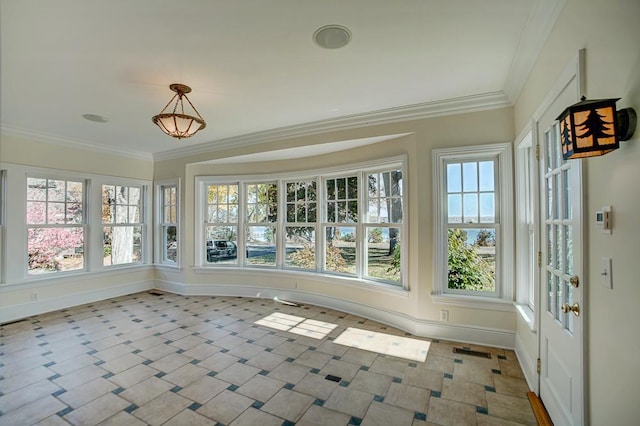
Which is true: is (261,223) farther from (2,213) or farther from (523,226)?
(523,226)

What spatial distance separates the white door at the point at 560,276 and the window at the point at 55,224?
644 cm

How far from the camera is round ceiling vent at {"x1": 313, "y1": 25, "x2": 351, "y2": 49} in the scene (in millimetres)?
2184

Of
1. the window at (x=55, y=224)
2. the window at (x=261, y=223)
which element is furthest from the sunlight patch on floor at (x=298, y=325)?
the window at (x=55, y=224)

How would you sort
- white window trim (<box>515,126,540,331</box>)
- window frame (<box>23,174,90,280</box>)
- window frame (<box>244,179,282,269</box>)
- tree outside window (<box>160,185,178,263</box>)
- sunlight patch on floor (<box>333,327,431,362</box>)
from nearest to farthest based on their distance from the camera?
white window trim (<box>515,126,540,331</box>), sunlight patch on floor (<box>333,327,431,362</box>), window frame (<box>23,174,90,280</box>), window frame (<box>244,179,282,269</box>), tree outside window (<box>160,185,178,263</box>)

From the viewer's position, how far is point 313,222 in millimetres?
5086

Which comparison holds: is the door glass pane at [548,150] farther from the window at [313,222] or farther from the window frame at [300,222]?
the window frame at [300,222]

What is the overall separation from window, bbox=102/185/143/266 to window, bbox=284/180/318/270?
3.12 meters

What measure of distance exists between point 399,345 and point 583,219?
237 centimetres

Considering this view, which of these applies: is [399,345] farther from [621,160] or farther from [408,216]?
[621,160]

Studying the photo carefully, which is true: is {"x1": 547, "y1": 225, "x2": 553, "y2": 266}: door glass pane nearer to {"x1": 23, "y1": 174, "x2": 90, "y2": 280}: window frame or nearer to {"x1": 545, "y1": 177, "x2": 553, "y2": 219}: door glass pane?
{"x1": 545, "y1": 177, "x2": 553, "y2": 219}: door glass pane

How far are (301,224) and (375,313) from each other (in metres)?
1.92

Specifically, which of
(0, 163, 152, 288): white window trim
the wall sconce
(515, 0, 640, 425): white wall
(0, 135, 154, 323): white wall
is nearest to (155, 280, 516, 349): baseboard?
(0, 135, 154, 323): white wall

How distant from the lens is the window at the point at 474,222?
328cm

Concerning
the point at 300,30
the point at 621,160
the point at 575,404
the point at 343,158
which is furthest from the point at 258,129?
the point at 575,404
